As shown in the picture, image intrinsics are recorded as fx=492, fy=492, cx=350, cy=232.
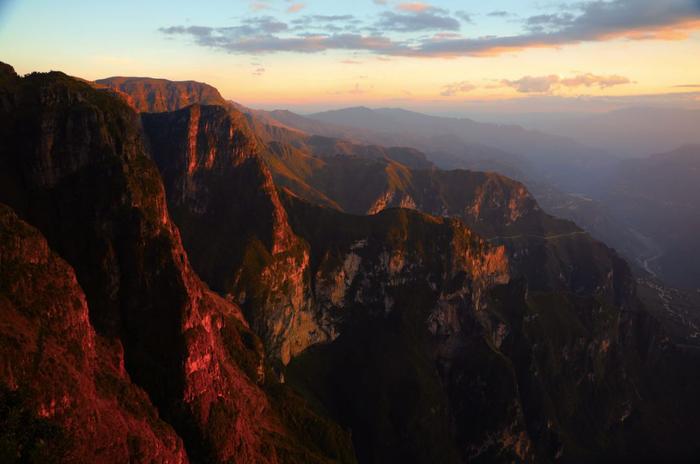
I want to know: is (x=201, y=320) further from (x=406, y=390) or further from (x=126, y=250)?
(x=406, y=390)

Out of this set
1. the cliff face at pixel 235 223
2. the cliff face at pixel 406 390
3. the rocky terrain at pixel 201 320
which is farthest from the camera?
the cliff face at pixel 406 390

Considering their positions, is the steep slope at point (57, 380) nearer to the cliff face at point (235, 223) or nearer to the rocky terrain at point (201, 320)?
the rocky terrain at point (201, 320)

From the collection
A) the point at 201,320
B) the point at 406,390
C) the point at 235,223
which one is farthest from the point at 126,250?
the point at 406,390

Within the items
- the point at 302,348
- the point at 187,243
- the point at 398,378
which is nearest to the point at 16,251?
the point at 187,243

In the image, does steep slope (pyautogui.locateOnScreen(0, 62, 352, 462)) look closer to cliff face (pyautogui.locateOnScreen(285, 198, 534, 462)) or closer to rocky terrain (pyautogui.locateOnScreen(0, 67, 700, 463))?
rocky terrain (pyautogui.locateOnScreen(0, 67, 700, 463))

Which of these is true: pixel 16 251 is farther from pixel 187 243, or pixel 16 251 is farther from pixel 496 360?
pixel 496 360

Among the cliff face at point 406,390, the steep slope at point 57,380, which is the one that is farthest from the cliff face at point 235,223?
the steep slope at point 57,380
